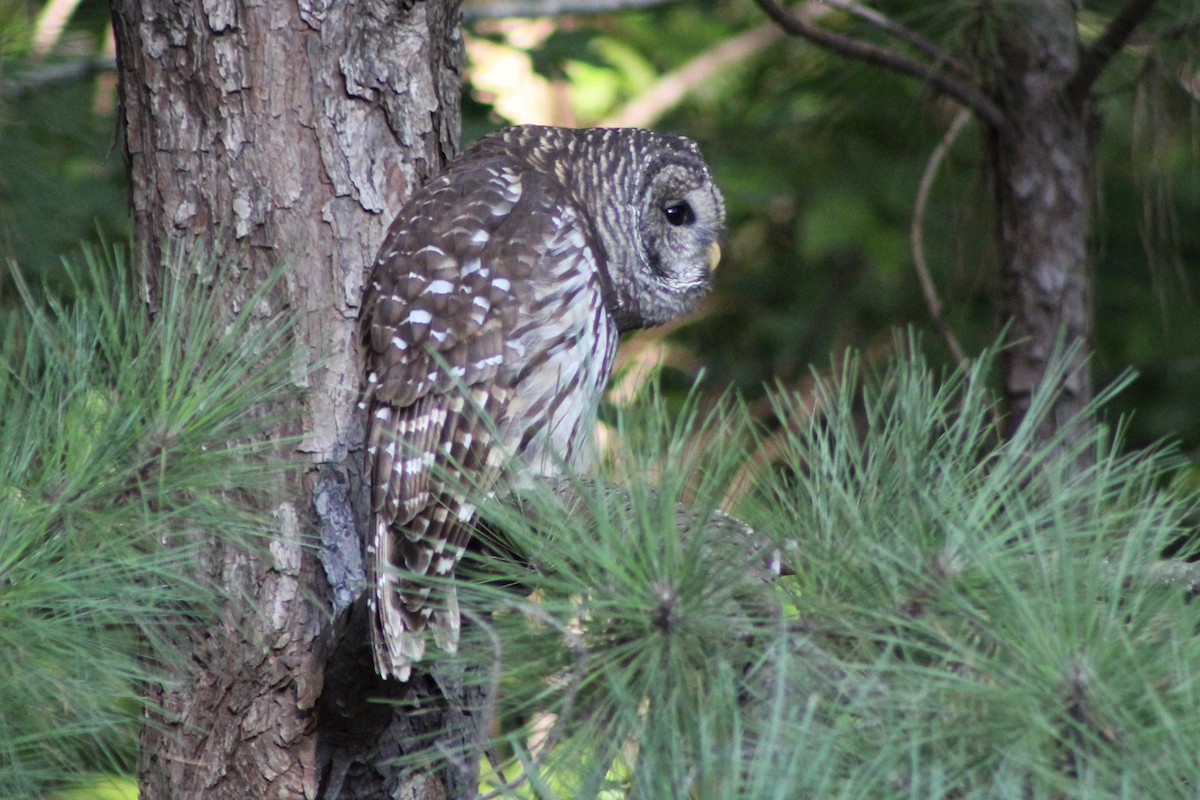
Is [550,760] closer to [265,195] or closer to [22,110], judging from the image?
[265,195]

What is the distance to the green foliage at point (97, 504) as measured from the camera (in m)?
1.52

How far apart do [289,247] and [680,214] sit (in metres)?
0.92

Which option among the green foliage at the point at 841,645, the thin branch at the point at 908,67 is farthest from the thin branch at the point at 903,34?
the green foliage at the point at 841,645

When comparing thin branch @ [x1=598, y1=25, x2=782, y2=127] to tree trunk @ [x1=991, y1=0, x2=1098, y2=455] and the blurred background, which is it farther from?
tree trunk @ [x1=991, y1=0, x2=1098, y2=455]

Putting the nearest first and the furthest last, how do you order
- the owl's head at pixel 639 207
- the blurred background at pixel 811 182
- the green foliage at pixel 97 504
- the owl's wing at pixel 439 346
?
the green foliage at pixel 97 504 < the owl's wing at pixel 439 346 < the owl's head at pixel 639 207 < the blurred background at pixel 811 182

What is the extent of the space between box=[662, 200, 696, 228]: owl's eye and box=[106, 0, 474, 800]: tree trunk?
63 centimetres

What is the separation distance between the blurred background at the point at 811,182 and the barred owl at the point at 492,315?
0.71 metres

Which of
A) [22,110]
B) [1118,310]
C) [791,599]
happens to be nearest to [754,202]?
[1118,310]

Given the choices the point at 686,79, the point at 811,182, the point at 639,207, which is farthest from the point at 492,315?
the point at 686,79

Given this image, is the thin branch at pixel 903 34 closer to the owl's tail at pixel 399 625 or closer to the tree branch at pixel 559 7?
the tree branch at pixel 559 7

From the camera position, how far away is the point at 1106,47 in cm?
290

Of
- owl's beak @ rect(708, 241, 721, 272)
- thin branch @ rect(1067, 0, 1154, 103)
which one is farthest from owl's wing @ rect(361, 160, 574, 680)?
thin branch @ rect(1067, 0, 1154, 103)

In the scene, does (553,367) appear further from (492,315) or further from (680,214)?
(680,214)

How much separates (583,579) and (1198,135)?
9.22 ft
